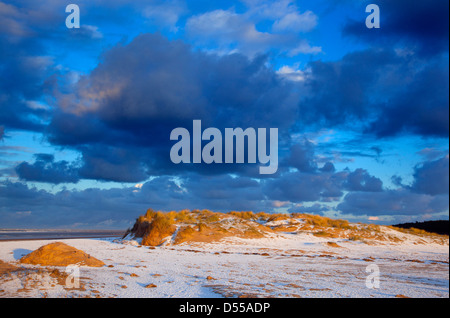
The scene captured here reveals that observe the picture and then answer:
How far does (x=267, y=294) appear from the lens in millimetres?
8195

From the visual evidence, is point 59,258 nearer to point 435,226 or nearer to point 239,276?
point 239,276

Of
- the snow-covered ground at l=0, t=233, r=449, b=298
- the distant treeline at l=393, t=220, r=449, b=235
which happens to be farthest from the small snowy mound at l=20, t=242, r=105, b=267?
the distant treeline at l=393, t=220, r=449, b=235

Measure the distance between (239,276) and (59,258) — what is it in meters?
6.87

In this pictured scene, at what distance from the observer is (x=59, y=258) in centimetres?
1229

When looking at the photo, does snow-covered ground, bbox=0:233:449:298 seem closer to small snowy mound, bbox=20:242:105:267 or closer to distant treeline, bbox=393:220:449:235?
small snowy mound, bbox=20:242:105:267

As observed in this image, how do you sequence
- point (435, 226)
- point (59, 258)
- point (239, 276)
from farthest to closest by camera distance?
point (435, 226) < point (59, 258) < point (239, 276)

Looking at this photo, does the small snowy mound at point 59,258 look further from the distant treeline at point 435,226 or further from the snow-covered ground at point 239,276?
the distant treeline at point 435,226

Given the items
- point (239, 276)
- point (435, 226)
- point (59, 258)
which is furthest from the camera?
point (435, 226)

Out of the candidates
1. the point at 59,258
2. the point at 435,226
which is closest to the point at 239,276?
the point at 59,258

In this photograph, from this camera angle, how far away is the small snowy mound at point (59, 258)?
12.1 m
